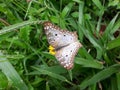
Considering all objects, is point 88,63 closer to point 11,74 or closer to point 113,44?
point 113,44

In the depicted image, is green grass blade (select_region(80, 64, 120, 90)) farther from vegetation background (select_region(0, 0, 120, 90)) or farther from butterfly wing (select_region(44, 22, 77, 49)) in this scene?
butterfly wing (select_region(44, 22, 77, 49))

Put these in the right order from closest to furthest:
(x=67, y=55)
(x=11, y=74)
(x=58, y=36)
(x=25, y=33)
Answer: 1. (x=67, y=55)
2. (x=58, y=36)
3. (x=11, y=74)
4. (x=25, y=33)

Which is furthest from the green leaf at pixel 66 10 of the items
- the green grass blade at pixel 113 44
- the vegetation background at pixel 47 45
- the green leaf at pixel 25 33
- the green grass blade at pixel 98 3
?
the green grass blade at pixel 113 44

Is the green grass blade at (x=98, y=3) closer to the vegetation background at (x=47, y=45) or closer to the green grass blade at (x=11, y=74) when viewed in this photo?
the vegetation background at (x=47, y=45)

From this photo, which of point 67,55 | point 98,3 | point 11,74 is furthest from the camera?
point 98,3

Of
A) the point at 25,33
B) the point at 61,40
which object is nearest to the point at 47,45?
the point at 25,33

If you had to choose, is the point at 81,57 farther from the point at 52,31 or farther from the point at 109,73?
the point at 52,31
